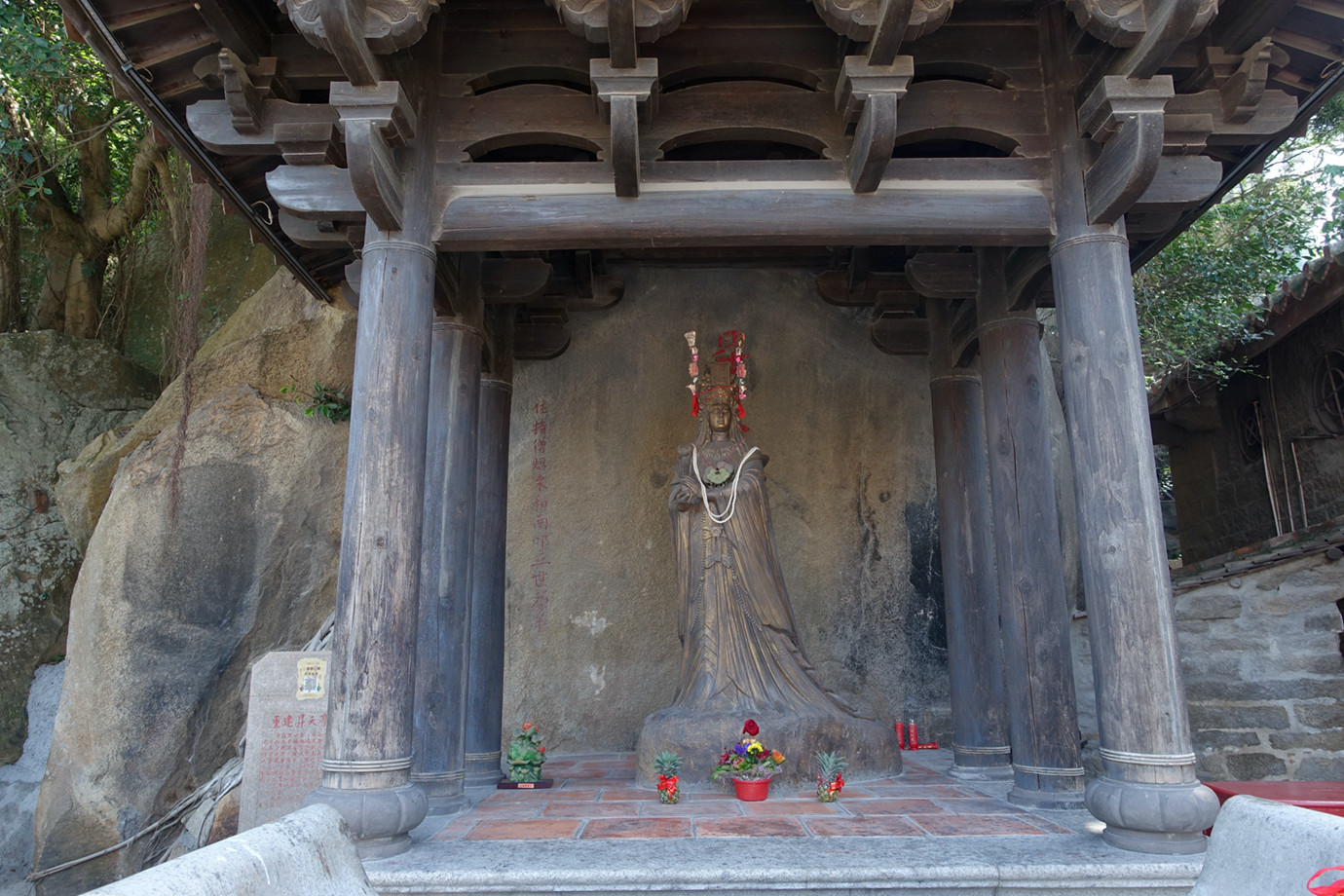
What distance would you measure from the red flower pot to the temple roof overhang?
2.80 meters

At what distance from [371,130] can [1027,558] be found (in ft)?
13.4

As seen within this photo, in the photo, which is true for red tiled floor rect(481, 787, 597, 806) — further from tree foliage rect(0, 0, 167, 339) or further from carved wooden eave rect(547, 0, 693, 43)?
tree foliage rect(0, 0, 167, 339)

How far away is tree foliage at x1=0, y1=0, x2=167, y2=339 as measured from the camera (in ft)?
27.6

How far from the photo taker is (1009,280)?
5.21 m

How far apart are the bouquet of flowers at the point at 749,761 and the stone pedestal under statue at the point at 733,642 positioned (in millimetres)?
139

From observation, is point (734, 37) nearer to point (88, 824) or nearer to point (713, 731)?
point (713, 731)

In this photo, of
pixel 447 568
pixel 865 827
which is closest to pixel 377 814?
pixel 447 568

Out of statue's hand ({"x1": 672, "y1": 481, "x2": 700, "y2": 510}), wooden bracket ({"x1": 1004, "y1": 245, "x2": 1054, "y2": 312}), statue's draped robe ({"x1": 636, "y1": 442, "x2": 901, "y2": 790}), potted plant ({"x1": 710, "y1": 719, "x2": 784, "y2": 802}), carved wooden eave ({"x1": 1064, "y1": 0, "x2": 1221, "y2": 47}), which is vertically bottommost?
potted plant ({"x1": 710, "y1": 719, "x2": 784, "y2": 802})

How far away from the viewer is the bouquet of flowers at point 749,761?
4543mm

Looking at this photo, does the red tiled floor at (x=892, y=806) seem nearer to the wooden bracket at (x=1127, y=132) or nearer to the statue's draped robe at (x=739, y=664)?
the statue's draped robe at (x=739, y=664)

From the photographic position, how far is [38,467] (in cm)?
A: 841

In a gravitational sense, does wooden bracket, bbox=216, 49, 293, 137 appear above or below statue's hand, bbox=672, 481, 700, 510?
above

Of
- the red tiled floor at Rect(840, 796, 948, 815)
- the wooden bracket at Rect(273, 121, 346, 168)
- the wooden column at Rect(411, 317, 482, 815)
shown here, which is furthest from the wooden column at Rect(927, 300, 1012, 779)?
→ the wooden bracket at Rect(273, 121, 346, 168)

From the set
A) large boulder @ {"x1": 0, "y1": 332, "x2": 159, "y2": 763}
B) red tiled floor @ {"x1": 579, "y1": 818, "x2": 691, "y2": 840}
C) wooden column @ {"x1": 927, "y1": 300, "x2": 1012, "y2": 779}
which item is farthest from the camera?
large boulder @ {"x1": 0, "y1": 332, "x2": 159, "y2": 763}
